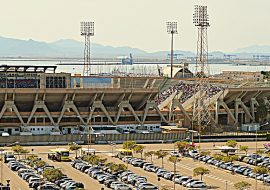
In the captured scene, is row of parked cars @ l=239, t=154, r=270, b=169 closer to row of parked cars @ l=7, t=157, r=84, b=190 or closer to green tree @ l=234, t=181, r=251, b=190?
green tree @ l=234, t=181, r=251, b=190

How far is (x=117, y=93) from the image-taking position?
66.2 m

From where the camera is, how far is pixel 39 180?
3756 cm

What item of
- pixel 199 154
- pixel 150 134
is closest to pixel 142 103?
pixel 150 134

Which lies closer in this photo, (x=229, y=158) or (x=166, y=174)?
(x=166, y=174)

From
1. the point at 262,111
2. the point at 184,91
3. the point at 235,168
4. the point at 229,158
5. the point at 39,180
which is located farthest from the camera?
the point at 184,91

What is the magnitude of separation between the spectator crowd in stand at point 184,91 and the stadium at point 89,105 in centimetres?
37

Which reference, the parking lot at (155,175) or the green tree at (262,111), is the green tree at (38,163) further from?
the green tree at (262,111)

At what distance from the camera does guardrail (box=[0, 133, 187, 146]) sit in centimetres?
5716

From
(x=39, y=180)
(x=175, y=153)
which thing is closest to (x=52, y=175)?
(x=39, y=180)

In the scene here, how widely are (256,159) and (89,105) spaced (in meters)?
23.7

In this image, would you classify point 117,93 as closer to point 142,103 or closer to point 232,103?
point 142,103

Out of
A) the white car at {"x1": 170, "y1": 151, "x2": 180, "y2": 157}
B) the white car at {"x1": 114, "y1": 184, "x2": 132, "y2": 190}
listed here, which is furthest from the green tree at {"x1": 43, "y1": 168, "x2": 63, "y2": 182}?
the white car at {"x1": 170, "y1": 151, "x2": 180, "y2": 157}

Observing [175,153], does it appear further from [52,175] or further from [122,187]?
[52,175]

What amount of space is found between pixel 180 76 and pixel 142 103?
30208 millimetres
